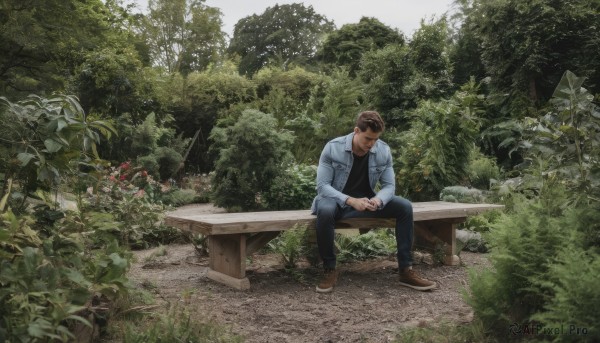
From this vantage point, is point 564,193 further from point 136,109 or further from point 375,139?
point 136,109

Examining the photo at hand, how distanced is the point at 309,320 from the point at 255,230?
0.88m

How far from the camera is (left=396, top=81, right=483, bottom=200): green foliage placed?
759 centimetres

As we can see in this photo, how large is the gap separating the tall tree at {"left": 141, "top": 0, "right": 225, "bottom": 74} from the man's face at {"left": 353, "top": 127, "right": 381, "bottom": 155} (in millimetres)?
25646

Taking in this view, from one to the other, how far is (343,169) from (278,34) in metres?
33.8

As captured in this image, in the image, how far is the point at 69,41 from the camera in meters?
11.9

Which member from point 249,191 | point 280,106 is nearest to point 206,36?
point 280,106

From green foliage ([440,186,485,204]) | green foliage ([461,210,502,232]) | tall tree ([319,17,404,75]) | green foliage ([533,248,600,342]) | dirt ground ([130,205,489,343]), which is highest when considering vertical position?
tall tree ([319,17,404,75])

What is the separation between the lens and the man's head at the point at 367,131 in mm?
4399

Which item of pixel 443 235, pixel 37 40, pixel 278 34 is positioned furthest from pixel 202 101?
pixel 278 34

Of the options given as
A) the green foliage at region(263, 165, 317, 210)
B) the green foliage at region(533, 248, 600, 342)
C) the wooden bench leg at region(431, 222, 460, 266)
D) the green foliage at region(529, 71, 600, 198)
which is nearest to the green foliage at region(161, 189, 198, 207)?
the green foliage at region(263, 165, 317, 210)

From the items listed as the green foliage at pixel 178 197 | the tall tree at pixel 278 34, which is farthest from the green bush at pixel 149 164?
the tall tree at pixel 278 34

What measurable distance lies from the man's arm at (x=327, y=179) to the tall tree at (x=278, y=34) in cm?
3332

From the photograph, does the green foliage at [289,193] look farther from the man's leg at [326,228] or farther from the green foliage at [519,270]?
the green foliage at [519,270]

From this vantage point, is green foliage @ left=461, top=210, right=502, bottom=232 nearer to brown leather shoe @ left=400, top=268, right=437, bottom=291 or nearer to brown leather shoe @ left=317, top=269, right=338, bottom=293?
brown leather shoe @ left=400, top=268, right=437, bottom=291
